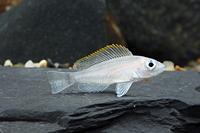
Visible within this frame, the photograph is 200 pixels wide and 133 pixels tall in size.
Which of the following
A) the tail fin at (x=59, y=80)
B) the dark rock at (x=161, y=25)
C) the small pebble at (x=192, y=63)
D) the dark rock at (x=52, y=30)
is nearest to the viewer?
the tail fin at (x=59, y=80)

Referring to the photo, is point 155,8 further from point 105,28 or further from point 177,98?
point 177,98

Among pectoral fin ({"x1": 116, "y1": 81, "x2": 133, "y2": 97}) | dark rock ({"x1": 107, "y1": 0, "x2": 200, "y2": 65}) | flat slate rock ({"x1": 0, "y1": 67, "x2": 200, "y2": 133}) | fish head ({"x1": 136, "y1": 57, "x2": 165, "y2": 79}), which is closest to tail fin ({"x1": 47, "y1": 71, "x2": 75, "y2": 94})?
flat slate rock ({"x1": 0, "y1": 67, "x2": 200, "y2": 133})

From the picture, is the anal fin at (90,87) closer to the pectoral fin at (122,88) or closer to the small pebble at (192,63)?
the pectoral fin at (122,88)

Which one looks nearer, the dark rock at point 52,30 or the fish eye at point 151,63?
the fish eye at point 151,63

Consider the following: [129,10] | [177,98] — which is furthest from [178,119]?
[129,10]

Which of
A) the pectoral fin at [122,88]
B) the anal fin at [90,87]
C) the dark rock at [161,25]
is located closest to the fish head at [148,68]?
the pectoral fin at [122,88]

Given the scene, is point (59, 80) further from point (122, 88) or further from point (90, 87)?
point (122, 88)
